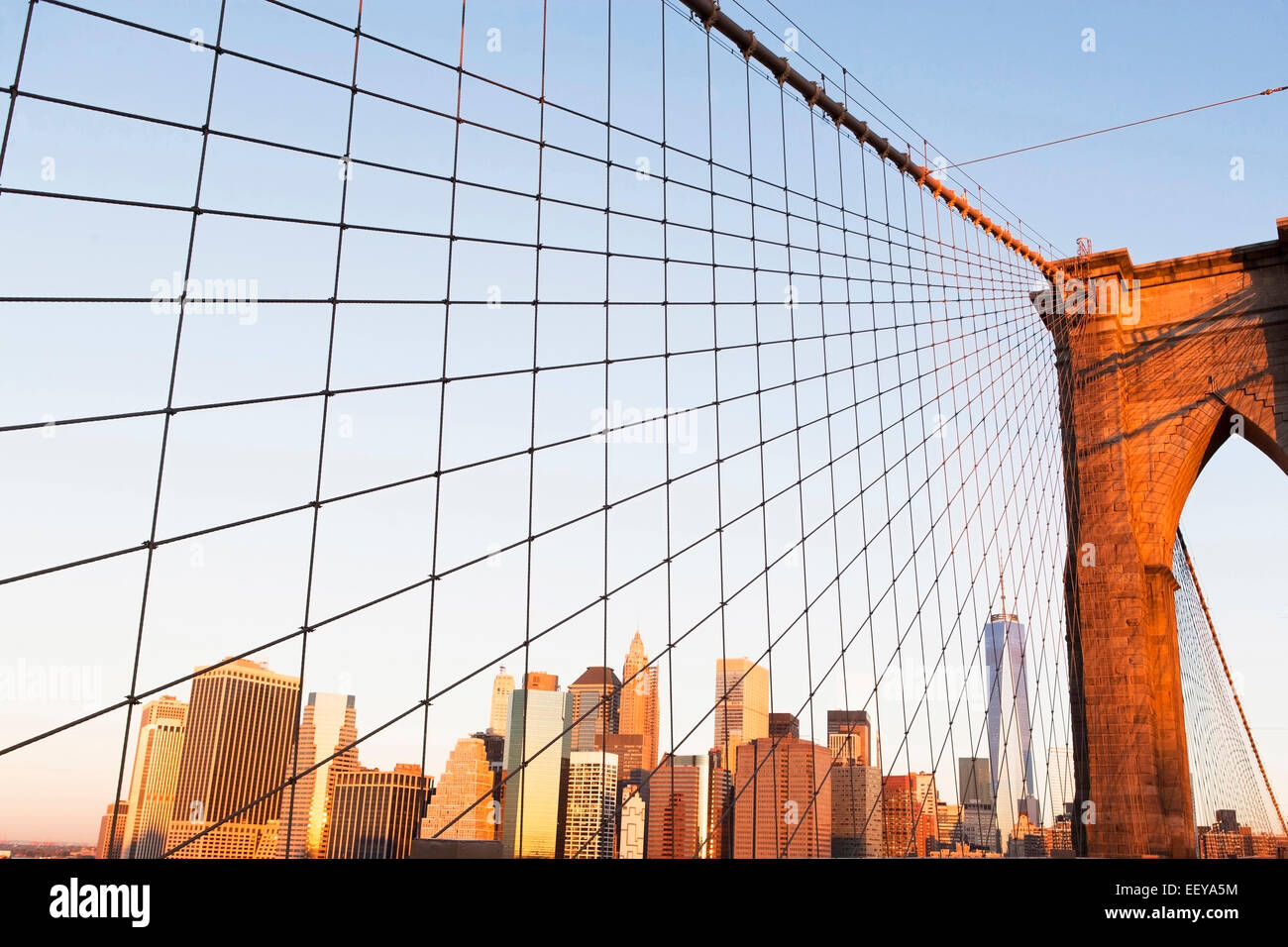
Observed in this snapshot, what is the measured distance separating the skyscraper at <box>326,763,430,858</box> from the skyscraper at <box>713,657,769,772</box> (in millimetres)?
1576

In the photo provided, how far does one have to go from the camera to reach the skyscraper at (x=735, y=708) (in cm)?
534

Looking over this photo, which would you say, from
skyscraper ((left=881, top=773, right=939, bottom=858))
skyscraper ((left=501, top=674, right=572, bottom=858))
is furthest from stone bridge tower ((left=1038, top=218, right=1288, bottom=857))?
skyscraper ((left=501, top=674, right=572, bottom=858))

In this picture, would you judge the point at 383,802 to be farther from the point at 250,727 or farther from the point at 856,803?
the point at 856,803

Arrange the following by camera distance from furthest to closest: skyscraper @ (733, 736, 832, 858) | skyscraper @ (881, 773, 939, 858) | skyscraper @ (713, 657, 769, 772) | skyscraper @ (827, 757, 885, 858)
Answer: skyscraper @ (827, 757, 885, 858) → skyscraper @ (733, 736, 832, 858) → skyscraper @ (881, 773, 939, 858) → skyscraper @ (713, 657, 769, 772)

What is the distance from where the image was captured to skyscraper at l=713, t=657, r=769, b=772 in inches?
210

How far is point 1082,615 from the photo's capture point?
920 centimetres

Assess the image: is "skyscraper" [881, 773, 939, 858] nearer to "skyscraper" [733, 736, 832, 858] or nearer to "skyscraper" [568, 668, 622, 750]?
"skyscraper" [733, 736, 832, 858]

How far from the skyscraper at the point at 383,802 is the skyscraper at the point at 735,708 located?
1.58 metres

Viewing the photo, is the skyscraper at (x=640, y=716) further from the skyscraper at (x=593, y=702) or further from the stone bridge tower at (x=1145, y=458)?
the stone bridge tower at (x=1145, y=458)

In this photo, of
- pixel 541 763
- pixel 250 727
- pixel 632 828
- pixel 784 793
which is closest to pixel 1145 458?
pixel 632 828

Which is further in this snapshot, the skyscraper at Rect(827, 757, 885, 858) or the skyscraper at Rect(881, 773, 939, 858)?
the skyscraper at Rect(827, 757, 885, 858)
